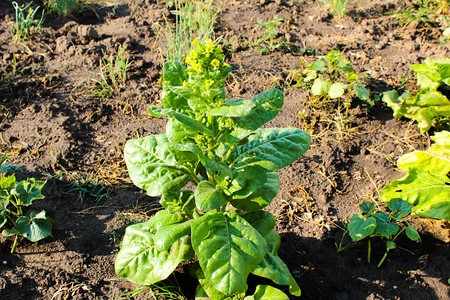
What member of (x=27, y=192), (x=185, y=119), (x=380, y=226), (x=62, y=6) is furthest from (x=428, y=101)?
(x=62, y=6)

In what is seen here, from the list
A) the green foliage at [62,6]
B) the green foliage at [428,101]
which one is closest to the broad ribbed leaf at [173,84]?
the green foliage at [428,101]

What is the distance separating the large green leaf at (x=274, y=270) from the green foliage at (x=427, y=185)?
963mm

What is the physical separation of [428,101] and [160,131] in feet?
8.36

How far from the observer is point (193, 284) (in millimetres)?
2521

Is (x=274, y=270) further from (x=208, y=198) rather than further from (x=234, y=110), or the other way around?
(x=234, y=110)

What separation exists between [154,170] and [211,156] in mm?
392

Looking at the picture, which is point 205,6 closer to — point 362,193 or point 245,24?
point 245,24

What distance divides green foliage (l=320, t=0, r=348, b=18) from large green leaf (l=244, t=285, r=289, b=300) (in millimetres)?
4209

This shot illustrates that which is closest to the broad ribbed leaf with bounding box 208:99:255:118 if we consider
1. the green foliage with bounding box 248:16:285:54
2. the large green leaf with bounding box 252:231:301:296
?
the large green leaf with bounding box 252:231:301:296

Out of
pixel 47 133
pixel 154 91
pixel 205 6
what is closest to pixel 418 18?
pixel 205 6

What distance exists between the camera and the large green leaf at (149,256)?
223 centimetres

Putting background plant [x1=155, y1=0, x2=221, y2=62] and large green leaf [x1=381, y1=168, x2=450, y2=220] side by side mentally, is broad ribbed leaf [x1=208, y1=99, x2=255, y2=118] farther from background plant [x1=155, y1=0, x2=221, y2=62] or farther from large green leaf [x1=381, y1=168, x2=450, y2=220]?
background plant [x1=155, y1=0, x2=221, y2=62]

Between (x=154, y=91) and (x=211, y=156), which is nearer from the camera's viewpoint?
(x=211, y=156)

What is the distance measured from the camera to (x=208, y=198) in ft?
6.51
